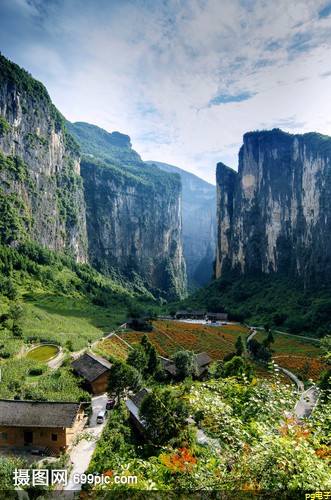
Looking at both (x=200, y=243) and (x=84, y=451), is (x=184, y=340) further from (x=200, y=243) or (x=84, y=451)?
(x=200, y=243)

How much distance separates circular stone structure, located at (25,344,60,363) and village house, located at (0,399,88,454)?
1171 cm

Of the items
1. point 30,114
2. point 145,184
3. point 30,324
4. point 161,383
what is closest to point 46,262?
point 30,324

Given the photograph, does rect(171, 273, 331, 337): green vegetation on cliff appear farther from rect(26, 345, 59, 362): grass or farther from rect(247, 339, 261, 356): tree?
rect(26, 345, 59, 362): grass

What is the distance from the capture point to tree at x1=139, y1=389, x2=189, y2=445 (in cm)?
1664

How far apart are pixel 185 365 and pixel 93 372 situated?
8405 millimetres

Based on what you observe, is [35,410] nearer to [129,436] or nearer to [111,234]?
[129,436]

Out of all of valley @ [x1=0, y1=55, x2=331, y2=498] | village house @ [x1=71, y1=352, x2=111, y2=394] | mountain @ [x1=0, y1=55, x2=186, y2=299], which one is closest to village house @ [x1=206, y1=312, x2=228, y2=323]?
valley @ [x1=0, y1=55, x2=331, y2=498]

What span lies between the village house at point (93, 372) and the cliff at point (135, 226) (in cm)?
8909

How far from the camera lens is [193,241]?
7461 inches

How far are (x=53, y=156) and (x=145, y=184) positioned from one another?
57487 millimetres

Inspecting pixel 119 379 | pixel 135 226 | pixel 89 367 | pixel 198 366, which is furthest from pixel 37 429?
pixel 135 226

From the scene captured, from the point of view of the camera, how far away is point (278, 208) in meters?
84.5

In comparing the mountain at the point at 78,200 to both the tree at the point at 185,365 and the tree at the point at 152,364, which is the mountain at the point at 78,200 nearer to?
the tree at the point at 152,364

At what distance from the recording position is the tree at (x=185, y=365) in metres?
28.6
